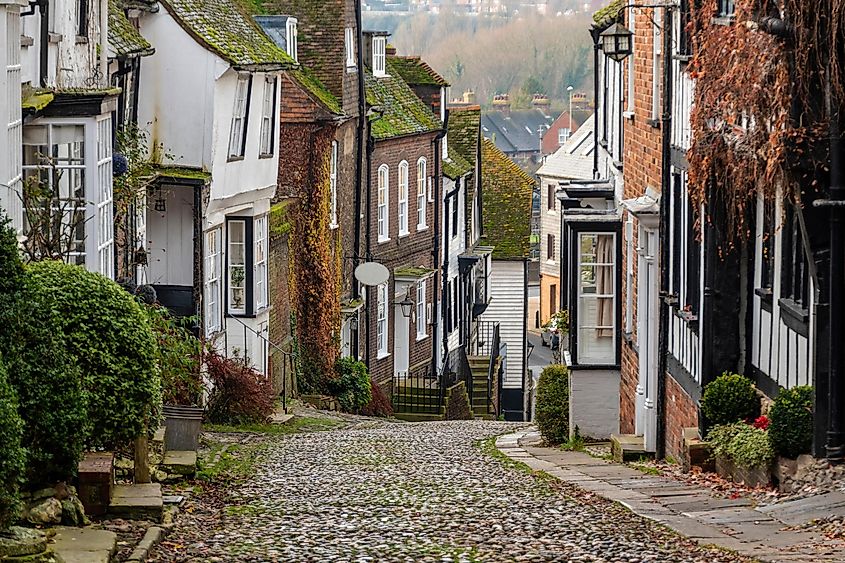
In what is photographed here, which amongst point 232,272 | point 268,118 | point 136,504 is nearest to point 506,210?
point 268,118

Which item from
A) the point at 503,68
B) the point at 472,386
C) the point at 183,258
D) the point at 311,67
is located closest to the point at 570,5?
the point at 503,68

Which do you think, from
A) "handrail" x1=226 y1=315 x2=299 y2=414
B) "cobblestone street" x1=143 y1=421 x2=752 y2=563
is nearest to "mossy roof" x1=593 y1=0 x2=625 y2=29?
"handrail" x1=226 y1=315 x2=299 y2=414

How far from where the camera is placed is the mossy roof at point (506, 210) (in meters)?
55.7

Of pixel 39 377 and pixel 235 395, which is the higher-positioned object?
pixel 39 377

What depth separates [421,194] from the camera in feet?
134

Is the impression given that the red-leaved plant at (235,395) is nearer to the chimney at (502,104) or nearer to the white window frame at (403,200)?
the white window frame at (403,200)

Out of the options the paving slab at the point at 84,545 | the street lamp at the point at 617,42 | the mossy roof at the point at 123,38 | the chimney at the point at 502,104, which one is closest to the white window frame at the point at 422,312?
the mossy roof at the point at 123,38

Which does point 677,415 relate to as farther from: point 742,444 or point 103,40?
point 103,40

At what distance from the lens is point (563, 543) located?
37.9 feet

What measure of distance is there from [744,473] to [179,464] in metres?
5.86

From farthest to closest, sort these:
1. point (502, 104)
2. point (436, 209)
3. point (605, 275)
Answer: point (502, 104)
point (436, 209)
point (605, 275)

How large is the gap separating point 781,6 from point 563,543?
192 inches

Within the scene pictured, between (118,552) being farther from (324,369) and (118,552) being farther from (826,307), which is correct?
(324,369)

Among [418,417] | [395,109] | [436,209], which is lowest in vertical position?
[418,417]
